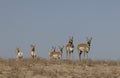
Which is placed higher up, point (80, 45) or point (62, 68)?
point (80, 45)

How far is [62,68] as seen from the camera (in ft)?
83.8

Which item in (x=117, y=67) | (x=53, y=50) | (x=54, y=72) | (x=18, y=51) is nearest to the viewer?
(x=54, y=72)

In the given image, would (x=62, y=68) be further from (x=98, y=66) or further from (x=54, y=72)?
(x=98, y=66)

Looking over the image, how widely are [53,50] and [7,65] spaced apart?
476 inches

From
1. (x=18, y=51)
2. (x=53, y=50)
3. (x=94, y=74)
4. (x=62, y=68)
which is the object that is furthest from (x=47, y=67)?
(x=53, y=50)

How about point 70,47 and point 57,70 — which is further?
point 70,47

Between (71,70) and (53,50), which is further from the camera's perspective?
(53,50)

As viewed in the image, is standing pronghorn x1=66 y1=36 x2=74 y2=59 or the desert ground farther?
standing pronghorn x1=66 y1=36 x2=74 y2=59

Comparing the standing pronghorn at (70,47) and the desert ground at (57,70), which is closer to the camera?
the desert ground at (57,70)

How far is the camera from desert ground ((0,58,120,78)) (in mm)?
23653

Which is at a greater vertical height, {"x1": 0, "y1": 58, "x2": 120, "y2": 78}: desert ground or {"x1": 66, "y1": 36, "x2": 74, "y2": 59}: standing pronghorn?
{"x1": 66, "y1": 36, "x2": 74, "y2": 59}: standing pronghorn

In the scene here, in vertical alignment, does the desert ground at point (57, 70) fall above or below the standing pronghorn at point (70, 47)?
below

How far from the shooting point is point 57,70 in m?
24.9

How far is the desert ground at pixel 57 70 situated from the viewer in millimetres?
23653
